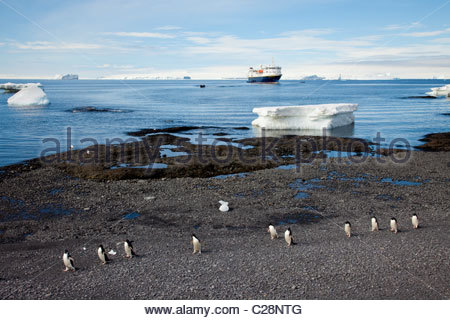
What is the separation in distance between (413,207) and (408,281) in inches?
279

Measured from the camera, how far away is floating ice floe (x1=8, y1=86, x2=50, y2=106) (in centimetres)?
6875

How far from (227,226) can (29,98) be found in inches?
2697

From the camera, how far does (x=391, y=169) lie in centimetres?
2234

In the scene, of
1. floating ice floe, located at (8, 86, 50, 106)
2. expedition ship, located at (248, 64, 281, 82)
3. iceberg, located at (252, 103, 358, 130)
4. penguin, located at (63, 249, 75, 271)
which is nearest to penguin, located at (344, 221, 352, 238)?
penguin, located at (63, 249, 75, 271)

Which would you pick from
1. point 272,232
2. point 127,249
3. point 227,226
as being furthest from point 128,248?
point 272,232

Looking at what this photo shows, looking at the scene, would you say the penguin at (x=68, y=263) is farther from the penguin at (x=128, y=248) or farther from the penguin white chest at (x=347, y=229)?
the penguin white chest at (x=347, y=229)

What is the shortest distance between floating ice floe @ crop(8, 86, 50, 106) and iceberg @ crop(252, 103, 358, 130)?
2002 inches

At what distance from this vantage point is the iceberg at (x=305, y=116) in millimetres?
36812

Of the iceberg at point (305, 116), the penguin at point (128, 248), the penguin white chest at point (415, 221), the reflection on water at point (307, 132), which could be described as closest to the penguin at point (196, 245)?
the penguin at point (128, 248)

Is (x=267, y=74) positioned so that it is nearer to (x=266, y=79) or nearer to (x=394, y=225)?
(x=266, y=79)

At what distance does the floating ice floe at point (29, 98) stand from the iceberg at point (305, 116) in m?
50.9

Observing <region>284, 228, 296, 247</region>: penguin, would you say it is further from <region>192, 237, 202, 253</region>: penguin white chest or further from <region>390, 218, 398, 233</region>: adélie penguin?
<region>390, 218, 398, 233</region>: adélie penguin
